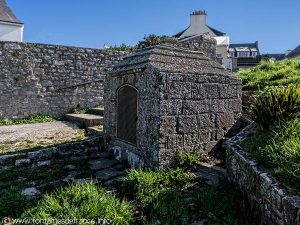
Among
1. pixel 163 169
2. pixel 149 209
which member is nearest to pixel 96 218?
pixel 149 209

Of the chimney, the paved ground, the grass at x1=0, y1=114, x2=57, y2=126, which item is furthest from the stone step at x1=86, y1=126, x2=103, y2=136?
the chimney

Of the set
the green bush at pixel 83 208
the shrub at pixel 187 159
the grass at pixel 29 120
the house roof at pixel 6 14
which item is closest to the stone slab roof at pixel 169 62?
the shrub at pixel 187 159

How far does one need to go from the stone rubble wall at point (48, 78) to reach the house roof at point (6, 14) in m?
14.1

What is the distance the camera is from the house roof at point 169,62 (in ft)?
16.1

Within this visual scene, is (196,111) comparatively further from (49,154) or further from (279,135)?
(49,154)

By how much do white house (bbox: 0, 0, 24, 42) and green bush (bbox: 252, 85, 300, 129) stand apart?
74.6 feet

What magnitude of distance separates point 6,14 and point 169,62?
2275 centimetres

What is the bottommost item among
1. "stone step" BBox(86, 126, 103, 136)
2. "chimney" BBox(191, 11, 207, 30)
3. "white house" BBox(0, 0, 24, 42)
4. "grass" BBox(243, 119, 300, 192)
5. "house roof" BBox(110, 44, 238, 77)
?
"stone step" BBox(86, 126, 103, 136)

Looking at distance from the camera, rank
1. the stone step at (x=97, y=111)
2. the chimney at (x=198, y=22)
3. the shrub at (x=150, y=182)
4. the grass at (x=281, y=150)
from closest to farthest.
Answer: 1. the grass at (x=281, y=150)
2. the shrub at (x=150, y=182)
3. the stone step at (x=97, y=111)
4. the chimney at (x=198, y=22)

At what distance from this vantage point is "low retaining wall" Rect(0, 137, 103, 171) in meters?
5.50

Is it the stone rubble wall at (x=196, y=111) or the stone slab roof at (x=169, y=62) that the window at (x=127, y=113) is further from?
the stone rubble wall at (x=196, y=111)

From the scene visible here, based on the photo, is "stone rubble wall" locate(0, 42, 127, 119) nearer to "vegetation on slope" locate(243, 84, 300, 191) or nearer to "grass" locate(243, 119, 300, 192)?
"vegetation on slope" locate(243, 84, 300, 191)

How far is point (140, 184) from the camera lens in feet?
12.8

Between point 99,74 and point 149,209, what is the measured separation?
9.35 metres
